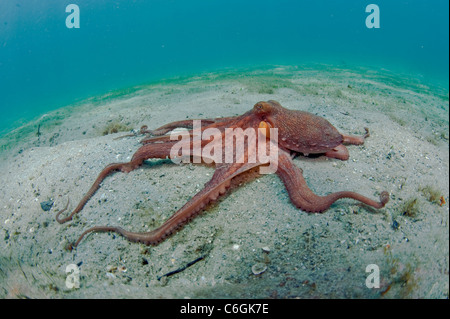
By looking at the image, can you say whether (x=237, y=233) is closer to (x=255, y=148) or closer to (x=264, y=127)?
(x=255, y=148)

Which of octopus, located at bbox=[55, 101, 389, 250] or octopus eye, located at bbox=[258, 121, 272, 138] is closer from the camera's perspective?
octopus, located at bbox=[55, 101, 389, 250]

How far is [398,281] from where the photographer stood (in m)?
1.87

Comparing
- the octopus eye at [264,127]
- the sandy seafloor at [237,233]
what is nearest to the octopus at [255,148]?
the octopus eye at [264,127]

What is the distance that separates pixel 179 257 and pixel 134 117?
20.2ft

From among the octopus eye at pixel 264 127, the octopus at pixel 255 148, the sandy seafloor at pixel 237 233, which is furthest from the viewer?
the octopus eye at pixel 264 127

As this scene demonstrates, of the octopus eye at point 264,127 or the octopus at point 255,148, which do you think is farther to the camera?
the octopus eye at point 264,127

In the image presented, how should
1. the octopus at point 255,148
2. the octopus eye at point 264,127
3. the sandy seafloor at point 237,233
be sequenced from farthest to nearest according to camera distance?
the octopus eye at point 264,127
the octopus at point 255,148
the sandy seafloor at point 237,233

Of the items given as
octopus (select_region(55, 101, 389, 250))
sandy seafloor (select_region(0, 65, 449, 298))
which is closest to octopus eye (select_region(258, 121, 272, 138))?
octopus (select_region(55, 101, 389, 250))

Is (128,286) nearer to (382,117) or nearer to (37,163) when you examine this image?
(37,163)

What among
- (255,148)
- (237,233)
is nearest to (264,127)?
(255,148)

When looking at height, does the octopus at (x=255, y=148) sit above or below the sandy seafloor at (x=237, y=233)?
above

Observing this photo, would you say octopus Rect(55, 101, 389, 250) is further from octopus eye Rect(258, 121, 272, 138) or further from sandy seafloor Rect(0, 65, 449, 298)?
sandy seafloor Rect(0, 65, 449, 298)

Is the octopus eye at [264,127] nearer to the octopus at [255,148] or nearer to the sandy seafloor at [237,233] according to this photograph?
the octopus at [255,148]
